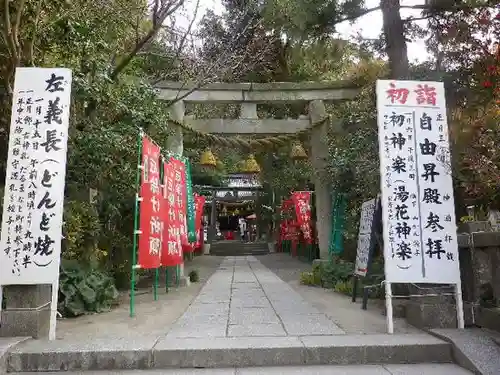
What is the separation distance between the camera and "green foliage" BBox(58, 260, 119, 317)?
18.9 ft

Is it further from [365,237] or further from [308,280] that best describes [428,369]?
[308,280]

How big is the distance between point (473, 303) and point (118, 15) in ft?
20.7

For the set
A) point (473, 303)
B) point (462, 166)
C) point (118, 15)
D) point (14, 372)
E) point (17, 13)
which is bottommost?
point (14, 372)

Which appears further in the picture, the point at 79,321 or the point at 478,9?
the point at 478,9

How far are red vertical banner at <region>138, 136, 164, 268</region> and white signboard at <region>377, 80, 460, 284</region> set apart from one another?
3288mm

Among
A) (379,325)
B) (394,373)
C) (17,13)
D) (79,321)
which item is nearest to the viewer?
(394,373)

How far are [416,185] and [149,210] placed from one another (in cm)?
367

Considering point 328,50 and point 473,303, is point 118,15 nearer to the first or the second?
point 328,50

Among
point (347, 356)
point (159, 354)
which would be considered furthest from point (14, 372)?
point (347, 356)

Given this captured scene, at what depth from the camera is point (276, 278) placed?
35.6ft

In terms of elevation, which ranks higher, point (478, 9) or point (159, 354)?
point (478, 9)

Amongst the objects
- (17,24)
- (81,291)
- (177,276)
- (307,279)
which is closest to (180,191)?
(177,276)

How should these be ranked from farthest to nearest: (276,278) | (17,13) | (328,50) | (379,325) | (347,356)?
(276,278)
(328,50)
(379,325)
(17,13)
(347,356)

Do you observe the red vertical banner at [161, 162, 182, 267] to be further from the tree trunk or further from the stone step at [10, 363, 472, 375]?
the tree trunk
